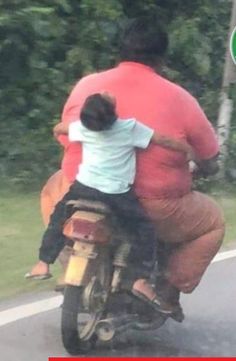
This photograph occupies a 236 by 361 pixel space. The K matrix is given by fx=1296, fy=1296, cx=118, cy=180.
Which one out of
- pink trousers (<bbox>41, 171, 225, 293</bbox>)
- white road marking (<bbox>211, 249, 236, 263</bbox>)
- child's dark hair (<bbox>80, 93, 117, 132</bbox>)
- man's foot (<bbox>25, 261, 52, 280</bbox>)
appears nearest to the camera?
child's dark hair (<bbox>80, 93, 117, 132</bbox>)

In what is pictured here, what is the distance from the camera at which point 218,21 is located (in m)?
17.8

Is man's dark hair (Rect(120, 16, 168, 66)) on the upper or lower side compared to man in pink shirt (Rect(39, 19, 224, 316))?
upper

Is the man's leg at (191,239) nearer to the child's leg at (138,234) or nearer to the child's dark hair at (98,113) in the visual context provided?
the child's leg at (138,234)

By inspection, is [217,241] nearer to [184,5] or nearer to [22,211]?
[22,211]

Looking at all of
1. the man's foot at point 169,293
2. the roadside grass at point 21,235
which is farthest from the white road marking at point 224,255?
the man's foot at point 169,293

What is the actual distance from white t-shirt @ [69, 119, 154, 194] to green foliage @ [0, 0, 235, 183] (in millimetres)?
6075

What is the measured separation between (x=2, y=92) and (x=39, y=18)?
1012 mm

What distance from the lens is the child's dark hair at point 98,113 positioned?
691cm

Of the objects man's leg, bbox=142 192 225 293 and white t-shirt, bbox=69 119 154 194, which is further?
man's leg, bbox=142 192 225 293

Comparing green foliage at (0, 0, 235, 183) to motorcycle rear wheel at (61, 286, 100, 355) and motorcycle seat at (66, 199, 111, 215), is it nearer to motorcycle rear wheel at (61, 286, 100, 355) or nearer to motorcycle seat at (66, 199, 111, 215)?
motorcycle rear wheel at (61, 286, 100, 355)

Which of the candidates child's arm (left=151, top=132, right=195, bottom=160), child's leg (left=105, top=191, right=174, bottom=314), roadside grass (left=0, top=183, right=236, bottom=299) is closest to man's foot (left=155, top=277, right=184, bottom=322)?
child's leg (left=105, top=191, right=174, bottom=314)

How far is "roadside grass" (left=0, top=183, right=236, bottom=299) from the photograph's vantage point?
29.3ft

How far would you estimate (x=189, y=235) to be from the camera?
7410 mm

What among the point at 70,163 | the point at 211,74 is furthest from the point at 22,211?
the point at 211,74
